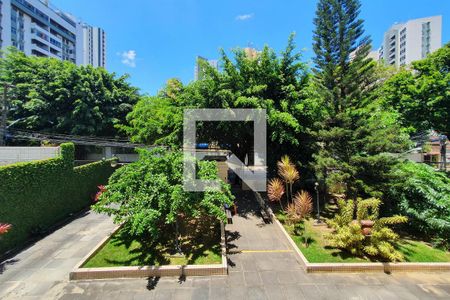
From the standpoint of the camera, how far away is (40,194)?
8.02 meters

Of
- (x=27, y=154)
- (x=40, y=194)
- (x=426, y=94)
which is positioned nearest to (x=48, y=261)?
(x=40, y=194)

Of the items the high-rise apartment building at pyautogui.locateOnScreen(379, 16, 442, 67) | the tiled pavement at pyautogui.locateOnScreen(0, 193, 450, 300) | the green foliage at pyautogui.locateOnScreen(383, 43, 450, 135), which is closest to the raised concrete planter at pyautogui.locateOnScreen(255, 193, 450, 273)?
the tiled pavement at pyautogui.locateOnScreen(0, 193, 450, 300)

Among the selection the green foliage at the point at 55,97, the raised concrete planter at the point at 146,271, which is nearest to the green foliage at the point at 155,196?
the raised concrete planter at the point at 146,271

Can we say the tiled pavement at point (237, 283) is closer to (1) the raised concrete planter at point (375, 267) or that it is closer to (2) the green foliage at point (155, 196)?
(1) the raised concrete planter at point (375, 267)

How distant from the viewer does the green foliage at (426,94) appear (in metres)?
12.7

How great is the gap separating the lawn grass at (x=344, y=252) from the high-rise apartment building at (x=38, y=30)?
51033 millimetres

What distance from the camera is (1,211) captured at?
254 inches

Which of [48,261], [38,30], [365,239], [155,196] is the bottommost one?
[48,261]

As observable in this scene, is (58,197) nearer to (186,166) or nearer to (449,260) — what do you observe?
(186,166)

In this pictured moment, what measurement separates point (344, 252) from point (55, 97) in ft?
69.9

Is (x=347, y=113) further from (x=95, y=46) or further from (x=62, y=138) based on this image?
(x=95, y=46)

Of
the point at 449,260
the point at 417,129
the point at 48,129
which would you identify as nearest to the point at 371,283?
the point at 449,260

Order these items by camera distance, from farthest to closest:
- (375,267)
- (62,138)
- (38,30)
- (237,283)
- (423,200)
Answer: (38,30) → (62,138) → (423,200) → (375,267) → (237,283)

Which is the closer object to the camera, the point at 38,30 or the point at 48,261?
the point at 48,261
